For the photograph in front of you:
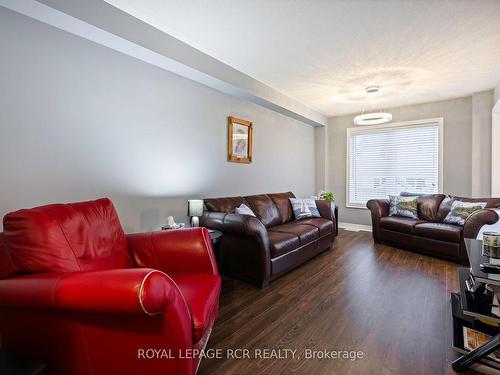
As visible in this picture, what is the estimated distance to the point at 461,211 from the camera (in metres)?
3.61

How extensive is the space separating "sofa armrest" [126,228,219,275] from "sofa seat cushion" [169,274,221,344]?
74 mm

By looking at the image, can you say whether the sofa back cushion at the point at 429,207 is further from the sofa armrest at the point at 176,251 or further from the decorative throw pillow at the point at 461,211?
the sofa armrest at the point at 176,251

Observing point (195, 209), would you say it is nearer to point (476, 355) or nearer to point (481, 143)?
point (476, 355)

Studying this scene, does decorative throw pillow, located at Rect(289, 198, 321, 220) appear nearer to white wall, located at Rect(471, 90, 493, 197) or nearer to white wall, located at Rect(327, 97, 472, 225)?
white wall, located at Rect(327, 97, 472, 225)

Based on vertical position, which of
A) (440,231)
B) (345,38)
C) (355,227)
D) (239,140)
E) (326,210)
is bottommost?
(355,227)

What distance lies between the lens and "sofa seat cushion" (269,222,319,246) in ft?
10.0

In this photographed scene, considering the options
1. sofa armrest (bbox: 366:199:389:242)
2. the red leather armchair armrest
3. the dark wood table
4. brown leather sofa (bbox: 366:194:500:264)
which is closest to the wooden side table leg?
the dark wood table

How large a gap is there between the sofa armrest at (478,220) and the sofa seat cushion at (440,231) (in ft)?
0.31

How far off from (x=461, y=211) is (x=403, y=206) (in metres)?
0.78

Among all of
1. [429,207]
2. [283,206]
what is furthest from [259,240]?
[429,207]

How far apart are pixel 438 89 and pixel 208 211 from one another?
13.1 feet

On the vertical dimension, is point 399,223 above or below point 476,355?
above

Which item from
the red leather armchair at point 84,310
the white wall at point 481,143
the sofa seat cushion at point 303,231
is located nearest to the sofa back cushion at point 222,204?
the sofa seat cushion at point 303,231

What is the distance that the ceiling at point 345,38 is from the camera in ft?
6.84
